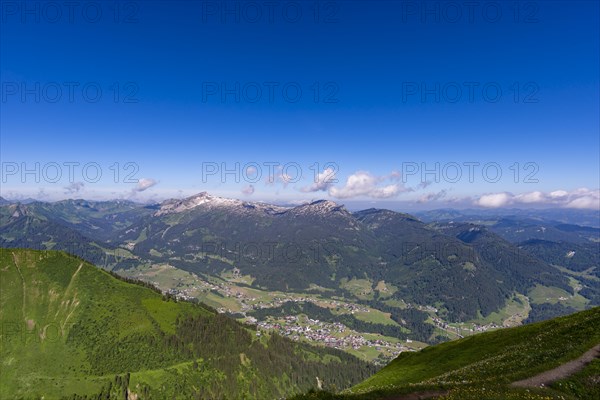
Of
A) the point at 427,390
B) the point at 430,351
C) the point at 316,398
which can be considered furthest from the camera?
the point at 430,351

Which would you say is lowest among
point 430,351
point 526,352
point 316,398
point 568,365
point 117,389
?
point 117,389

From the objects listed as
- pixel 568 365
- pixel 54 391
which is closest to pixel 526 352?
pixel 568 365

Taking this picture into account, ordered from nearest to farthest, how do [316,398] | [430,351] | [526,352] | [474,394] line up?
[316,398], [474,394], [526,352], [430,351]

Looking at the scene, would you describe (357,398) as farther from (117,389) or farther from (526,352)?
(117,389)

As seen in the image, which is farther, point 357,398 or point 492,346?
point 492,346

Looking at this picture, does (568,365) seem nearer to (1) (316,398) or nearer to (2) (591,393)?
(2) (591,393)

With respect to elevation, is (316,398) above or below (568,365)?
above
